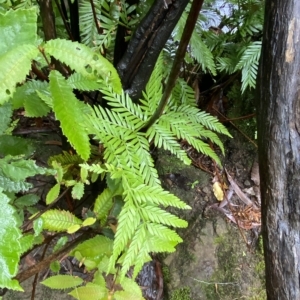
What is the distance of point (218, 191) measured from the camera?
5.60ft

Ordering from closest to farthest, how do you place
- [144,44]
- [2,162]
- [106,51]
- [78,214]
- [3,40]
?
[3,40] → [2,162] → [144,44] → [106,51] → [78,214]

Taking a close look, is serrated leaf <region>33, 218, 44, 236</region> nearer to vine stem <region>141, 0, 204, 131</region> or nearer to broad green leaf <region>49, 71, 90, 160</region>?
broad green leaf <region>49, 71, 90, 160</region>

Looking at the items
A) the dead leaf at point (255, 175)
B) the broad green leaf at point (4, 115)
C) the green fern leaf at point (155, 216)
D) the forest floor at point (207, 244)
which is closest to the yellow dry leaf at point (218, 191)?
the forest floor at point (207, 244)

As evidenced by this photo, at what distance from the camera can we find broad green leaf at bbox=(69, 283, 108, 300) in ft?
3.92

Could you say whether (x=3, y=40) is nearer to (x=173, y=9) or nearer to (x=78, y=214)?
(x=173, y=9)

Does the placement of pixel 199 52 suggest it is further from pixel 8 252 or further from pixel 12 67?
pixel 8 252

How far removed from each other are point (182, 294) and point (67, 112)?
3.67 feet

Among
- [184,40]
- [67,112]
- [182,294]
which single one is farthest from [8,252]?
[182,294]

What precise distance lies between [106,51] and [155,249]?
0.76m

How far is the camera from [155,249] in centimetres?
113

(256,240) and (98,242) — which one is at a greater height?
(98,242)

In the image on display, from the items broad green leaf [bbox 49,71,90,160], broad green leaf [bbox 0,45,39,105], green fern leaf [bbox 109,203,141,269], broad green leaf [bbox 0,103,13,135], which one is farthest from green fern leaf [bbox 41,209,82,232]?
broad green leaf [bbox 0,45,39,105]

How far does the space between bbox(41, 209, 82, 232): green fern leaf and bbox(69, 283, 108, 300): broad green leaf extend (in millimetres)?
233

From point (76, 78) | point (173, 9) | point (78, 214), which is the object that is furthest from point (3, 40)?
point (78, 214)
